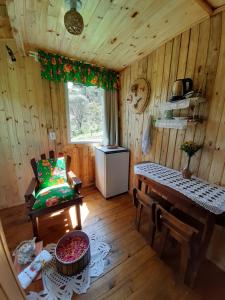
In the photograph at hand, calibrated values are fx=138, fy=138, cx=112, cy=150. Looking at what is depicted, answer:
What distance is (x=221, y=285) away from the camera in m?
1.23

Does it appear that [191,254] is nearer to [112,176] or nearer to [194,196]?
[194,196]

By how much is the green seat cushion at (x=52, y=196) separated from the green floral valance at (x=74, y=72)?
1.61 meters

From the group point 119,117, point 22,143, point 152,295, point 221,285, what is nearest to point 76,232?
point 152,295

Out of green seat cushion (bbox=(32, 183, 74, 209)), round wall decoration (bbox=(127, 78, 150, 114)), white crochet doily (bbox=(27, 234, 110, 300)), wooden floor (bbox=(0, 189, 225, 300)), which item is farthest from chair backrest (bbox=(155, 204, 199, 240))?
round wall decoration (bbox=(127, 78, 150, 114))

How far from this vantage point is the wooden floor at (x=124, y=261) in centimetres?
116

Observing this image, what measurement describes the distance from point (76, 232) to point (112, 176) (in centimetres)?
107

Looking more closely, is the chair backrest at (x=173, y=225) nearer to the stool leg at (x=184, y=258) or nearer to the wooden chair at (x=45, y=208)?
the stool leg at (x=184, y=258)

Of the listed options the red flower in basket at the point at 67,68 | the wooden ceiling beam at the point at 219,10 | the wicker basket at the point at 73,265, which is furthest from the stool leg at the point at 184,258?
the red flower in basket at the point at 67,68

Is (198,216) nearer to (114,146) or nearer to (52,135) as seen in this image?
(114,146)

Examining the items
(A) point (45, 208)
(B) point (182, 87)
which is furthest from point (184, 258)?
(B) point (182, 87)

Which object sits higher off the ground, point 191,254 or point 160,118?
point 160,118

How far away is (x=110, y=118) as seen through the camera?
8.61ft

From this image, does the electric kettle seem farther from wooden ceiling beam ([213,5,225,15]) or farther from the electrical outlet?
the electrical outlet

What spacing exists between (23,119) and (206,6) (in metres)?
2.47
